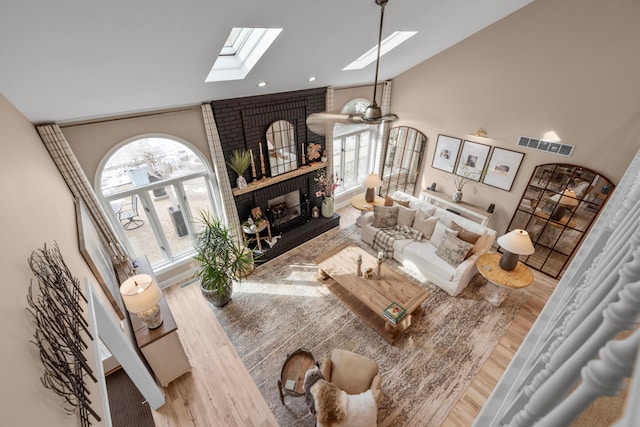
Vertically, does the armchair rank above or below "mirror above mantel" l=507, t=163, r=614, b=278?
below

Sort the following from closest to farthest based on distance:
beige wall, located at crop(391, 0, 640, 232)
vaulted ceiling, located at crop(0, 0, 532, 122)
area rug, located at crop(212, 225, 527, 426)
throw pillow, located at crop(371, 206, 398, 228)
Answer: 1. vaulted ceiling, located at crop(0, 0, 532, 122)
2. area rug, located at crop(212, 225, 527, 426)
3. beige wall, located at crop(391, 0, 640, 232)
4. throw pillow, located at crop(371, 206, 398, 228)

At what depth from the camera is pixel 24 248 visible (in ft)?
4.83

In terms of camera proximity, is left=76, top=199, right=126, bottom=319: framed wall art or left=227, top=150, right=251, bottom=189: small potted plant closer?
left=76, top=199, right=126, bottom=319: framed wall art

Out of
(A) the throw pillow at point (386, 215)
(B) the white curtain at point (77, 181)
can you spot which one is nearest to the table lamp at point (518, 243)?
(A) the throw pillow at point (386, 215)

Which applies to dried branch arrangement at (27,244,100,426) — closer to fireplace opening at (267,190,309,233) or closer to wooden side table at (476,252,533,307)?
fireplace opening at (267,190,309,233)

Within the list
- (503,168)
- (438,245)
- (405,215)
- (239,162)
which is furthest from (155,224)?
(503,168)

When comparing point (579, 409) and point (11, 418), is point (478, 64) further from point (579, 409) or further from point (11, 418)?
point (11, 418)

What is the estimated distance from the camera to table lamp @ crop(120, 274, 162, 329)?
2758 millimetres

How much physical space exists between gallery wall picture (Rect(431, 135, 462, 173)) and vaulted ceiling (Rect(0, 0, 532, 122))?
1902 mm

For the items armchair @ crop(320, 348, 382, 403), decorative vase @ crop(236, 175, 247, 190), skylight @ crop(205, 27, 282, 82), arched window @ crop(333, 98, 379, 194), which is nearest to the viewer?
armchair @ crop(320, 348, 382, 403)

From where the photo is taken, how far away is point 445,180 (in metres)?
6.04

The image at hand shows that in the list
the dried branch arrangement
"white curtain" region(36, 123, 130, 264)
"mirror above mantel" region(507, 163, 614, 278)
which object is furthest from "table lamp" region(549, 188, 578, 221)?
"white curtain" region(36, 123, 130, 264)

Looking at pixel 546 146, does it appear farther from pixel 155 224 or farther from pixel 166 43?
pixel 155 224

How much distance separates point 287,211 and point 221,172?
5.59 feet
